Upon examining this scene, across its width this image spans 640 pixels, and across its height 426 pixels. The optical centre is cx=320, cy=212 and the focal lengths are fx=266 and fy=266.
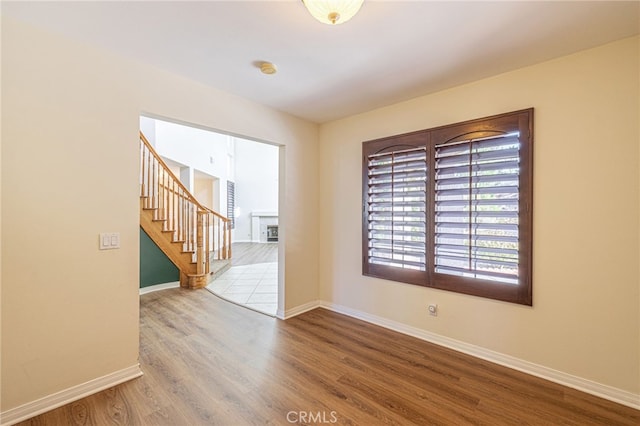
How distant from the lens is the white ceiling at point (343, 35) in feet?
5.20

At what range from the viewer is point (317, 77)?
2404 millimetres

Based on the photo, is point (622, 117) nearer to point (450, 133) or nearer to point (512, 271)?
point (450, 133)

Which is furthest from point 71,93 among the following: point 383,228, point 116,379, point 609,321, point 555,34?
point 609,321

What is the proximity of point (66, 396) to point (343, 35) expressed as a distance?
3.16 metres

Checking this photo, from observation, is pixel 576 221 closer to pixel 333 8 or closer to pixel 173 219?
pixel 333 8

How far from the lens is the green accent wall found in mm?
4277

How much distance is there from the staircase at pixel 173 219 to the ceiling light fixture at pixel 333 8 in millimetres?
3645

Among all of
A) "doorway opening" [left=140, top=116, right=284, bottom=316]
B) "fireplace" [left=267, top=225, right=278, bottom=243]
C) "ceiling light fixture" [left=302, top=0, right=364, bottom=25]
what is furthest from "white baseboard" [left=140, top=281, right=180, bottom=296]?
"fireplace" [left=267, top=225, right=278, bottom=243]

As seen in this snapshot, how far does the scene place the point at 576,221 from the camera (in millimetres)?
2014

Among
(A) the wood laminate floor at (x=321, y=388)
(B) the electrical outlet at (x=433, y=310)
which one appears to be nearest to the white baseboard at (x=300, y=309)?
(A) the wood laminate floor at (x=321, y=388)

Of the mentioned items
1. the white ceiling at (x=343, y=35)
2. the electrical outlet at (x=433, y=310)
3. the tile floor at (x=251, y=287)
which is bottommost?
the tile floor at (x=251, y=287)

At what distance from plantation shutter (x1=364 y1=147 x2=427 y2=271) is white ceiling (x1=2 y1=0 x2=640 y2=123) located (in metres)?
0.82

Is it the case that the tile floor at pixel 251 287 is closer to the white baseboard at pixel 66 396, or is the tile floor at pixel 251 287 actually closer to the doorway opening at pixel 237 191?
the doorway opening at pixel 237 191

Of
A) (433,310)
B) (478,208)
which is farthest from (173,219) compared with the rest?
(478,208)
